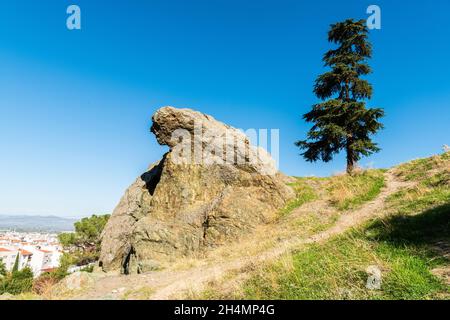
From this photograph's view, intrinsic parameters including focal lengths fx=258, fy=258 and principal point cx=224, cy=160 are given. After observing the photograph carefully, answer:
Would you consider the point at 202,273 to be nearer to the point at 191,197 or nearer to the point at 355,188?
the point at 191,197

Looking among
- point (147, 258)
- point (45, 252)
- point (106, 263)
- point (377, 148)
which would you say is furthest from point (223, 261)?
point (45, 252)

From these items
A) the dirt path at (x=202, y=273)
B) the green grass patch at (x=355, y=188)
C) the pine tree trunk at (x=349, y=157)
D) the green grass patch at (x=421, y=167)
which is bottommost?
the dirt path at (x=202, y=273)

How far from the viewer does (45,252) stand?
13775 centimetres

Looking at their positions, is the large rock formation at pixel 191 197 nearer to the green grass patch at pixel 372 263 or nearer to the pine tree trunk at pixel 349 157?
the pine tree trunk at pixel 349 157

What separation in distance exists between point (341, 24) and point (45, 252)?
16842 centimetres

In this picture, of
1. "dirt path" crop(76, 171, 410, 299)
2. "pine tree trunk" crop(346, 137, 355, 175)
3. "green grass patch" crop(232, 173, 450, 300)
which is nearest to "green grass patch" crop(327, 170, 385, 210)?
"dirt path" crop(76, 171, 410, 299)

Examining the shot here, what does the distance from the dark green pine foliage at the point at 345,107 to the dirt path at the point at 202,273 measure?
639 centimetres

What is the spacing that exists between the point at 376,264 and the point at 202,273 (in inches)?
229

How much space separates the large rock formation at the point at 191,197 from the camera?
13438 millimetres

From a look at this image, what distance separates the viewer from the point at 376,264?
516 cm

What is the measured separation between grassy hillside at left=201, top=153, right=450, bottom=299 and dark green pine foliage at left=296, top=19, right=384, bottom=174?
10.2 metres

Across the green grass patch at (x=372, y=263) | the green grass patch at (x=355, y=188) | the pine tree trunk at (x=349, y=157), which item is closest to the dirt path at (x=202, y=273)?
the green grass patch at (x=355, y=188)

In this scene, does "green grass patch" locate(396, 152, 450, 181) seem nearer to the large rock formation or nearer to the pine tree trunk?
the pine tree trunk
